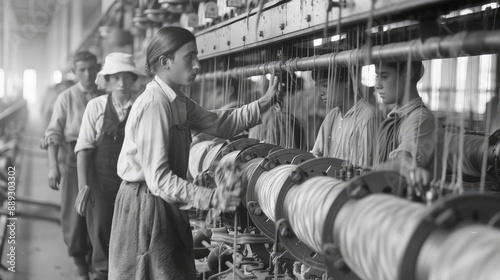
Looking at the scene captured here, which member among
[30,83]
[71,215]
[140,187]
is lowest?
[71,215]

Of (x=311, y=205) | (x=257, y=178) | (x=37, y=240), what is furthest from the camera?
(x=37, y=240)

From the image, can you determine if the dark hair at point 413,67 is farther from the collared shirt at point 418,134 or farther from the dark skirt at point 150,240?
the dark skirt at point 150,240

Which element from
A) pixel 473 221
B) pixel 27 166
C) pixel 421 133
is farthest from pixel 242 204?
pixel 27 166

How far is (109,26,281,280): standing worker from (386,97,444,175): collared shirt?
21.4 inches

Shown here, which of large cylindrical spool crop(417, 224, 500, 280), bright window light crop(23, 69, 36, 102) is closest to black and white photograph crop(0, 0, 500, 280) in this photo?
large cylindrical spool crop(417, 224, 500, 280)

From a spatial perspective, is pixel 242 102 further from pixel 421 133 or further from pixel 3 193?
pixel 3 193

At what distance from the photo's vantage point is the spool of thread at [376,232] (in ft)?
3.77

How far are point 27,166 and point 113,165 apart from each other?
562 cm

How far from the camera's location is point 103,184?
3.68 m

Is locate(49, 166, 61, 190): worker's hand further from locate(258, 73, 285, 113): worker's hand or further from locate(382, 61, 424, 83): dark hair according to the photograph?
locate(382, 61, 424, 83): dark hair

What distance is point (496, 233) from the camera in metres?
1.02

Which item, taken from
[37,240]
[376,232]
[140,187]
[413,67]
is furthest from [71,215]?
[376,232]

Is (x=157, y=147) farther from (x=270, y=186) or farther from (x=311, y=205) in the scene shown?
(x=311, y=205)

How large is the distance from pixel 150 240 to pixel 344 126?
929 millimetres
